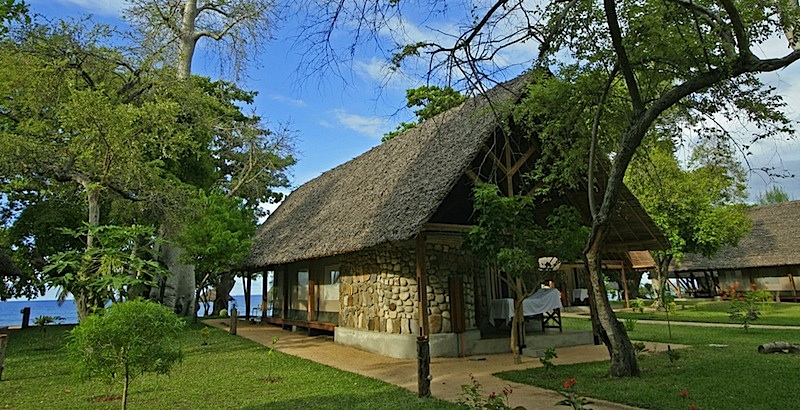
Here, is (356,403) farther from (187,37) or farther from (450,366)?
(187,37)

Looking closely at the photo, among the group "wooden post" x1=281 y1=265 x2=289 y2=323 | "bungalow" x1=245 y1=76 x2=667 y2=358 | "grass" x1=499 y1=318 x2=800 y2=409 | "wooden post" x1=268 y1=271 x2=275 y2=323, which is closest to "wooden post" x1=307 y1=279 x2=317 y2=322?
"bungalow" x1=245 y1=76 x2=667 y2=358

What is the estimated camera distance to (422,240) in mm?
9461

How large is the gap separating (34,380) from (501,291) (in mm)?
9803

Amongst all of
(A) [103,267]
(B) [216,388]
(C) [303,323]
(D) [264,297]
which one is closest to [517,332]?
(B) [216,388]

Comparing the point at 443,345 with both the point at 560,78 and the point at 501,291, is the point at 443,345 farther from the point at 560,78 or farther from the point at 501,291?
the point at 560,78

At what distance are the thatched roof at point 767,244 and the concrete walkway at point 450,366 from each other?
2210cm

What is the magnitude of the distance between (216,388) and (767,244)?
32.2 meters

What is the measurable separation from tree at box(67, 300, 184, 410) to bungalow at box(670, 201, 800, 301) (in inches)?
1207

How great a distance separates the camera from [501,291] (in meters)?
12.2

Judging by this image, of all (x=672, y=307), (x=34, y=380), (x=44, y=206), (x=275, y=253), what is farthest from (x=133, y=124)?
(x=672, y=307)

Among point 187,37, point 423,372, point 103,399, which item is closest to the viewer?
point 423,372

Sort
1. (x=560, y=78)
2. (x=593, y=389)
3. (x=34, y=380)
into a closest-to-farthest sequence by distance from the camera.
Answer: (x=593, y=389)
(x=34, y=380)
(x=560, y=78)

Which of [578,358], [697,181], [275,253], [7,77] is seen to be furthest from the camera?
[697,181]

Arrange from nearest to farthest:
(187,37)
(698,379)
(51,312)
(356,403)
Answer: (356,403) → (698,379) → (187,37) → (51,312)
